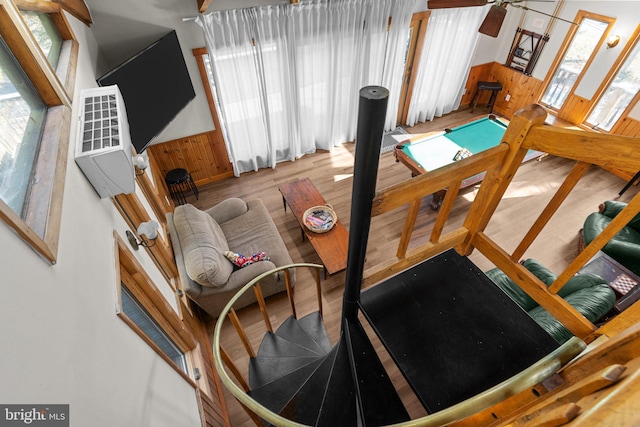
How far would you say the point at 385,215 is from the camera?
445cm

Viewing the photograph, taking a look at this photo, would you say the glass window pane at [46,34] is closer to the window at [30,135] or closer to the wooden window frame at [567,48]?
the window at [30,135]

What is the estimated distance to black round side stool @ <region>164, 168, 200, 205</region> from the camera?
4211mm

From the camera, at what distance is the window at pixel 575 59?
4.61 meters

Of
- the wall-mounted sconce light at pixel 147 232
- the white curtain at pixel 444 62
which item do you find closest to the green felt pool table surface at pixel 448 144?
the white curtain at pixel 444 62

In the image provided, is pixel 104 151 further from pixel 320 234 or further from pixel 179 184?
pixel 179 184

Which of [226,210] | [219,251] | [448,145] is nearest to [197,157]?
[226,210]

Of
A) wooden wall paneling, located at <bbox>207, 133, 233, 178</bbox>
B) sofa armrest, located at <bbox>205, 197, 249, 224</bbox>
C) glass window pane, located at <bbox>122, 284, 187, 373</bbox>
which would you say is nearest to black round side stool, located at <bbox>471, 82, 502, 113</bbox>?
wooden wall paneling, located at <bbox>207, 133, 233, 178</bbox>

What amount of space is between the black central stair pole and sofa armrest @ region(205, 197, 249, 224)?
2749 mm

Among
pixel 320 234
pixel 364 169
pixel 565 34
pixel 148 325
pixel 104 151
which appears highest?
pixel 364 169

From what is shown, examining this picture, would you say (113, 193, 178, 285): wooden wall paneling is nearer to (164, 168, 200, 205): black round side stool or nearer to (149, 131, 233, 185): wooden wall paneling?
(164, 168, 200, 205): black round side stool

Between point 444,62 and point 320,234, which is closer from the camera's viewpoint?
point 320,234

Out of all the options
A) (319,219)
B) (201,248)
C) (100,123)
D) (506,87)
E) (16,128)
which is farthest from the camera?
(506,87)

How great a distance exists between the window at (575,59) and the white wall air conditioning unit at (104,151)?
635 cm

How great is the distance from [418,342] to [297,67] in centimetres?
407
